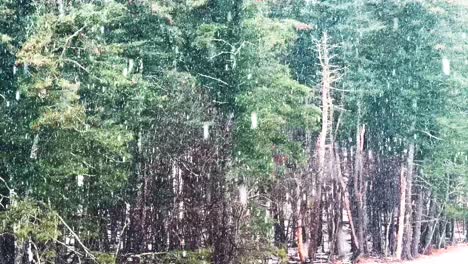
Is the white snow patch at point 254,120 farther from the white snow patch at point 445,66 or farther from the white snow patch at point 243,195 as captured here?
the white snow patch at point 445,66

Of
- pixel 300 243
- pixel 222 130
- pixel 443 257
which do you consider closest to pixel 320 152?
pixel 300 243

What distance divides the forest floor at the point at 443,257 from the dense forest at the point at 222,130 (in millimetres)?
591

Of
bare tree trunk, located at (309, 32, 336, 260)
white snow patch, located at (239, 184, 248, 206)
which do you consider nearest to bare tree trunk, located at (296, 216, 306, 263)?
bare tree trunk, located at (309, 32, 336, 260)

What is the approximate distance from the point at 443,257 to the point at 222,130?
46.8 feet

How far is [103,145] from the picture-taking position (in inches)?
511

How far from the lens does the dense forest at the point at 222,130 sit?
12.6 m

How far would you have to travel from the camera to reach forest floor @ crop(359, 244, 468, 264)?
23922 mm

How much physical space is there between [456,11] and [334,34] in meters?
6.07

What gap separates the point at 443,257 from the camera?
25.6 m

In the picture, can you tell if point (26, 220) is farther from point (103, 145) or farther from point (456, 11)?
point (456, 11)

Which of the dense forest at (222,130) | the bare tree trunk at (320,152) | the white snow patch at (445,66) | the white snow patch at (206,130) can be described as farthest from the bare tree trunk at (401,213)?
the white snow patch at (206,130)

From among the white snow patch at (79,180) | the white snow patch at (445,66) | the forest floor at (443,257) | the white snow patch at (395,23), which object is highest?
the white snow patch at (395,23)

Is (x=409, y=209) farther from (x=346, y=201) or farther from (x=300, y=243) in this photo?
(x=300, y=243)

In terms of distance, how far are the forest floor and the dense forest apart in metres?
0.59
